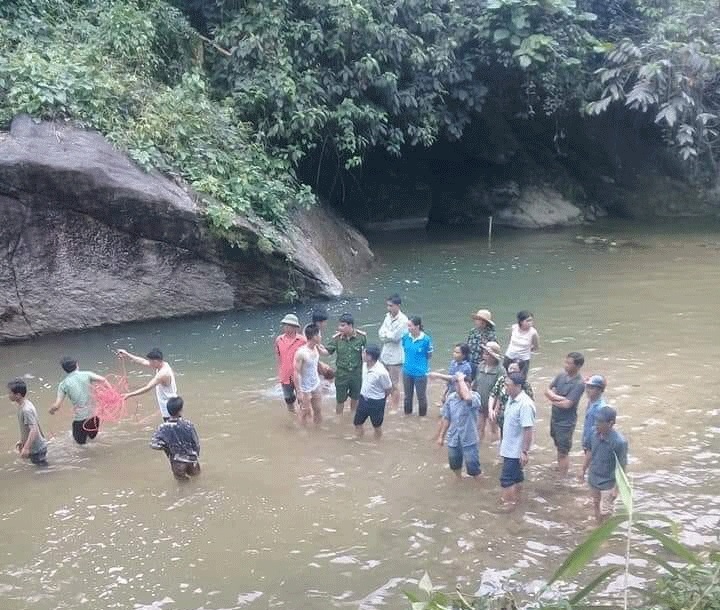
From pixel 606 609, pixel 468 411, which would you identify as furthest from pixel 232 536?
pixel 606 609

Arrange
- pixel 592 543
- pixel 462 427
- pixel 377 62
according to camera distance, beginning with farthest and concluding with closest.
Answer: pixel 377 62
pixel 462 427
pixel 592 543

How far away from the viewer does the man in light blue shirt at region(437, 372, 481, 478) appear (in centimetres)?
891

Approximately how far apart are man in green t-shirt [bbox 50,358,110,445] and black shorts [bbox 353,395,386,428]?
295 centimetres

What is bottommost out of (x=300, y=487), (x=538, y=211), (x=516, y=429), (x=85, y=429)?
(x=300, y=487)

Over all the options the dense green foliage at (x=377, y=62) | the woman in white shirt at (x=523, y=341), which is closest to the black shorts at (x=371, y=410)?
the woman in white shirt at (x=523, y=341)

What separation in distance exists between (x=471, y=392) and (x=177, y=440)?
2968mm

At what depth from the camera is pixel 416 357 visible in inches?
424

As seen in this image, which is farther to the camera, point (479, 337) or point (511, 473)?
point (479, 337)

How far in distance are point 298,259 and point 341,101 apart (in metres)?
4.74

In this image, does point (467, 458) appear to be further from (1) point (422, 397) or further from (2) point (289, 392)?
(2) point (289, 392)

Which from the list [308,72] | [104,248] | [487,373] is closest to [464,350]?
[487,373]

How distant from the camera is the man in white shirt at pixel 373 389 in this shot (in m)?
10.1

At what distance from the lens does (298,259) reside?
16109mm

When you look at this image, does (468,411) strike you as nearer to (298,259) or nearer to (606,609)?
(606,609)
